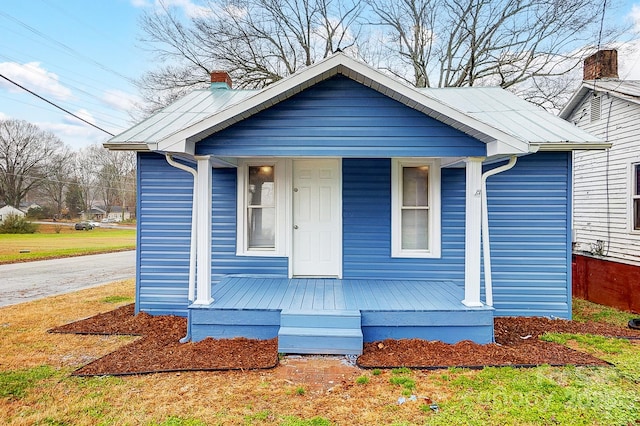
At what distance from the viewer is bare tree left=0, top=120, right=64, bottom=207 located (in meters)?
33.2

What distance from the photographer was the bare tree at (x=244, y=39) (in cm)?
1401

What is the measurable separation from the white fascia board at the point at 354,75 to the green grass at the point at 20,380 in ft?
8.81

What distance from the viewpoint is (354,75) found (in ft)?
13.7

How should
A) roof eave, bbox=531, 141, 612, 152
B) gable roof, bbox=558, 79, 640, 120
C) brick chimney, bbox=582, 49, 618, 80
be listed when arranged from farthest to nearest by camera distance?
brick chimney, bbox=582, 49, 618, 80
gable roof, bbox=558, 79, 640, 120
roof eave, bbox=531, 141, 612, 152

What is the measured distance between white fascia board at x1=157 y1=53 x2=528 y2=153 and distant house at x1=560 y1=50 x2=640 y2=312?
18.1ft

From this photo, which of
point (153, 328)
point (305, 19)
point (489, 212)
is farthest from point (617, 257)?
point (305, 19)

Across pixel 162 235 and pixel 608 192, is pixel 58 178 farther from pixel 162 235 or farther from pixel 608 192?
pixel 608 192

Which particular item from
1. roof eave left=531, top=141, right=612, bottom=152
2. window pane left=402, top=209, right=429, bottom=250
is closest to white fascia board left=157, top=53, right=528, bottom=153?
roof eave left=531, top=141, right=612, bottom=152

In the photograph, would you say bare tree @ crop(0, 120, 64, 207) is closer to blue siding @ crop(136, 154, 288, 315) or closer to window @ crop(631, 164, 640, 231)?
blue siding @ crop(136, 154, 288, 315)

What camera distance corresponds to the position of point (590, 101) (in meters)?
8.91

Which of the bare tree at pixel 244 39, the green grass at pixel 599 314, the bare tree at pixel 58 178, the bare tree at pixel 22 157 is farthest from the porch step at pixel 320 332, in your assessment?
the bare tree at pixel 58 178

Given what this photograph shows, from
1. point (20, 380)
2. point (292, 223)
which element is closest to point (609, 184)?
point (292, 223)

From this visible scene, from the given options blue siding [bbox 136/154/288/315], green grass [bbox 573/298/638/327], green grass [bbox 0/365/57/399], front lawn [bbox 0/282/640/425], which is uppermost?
blue siding [bbox 136/154/288/315]

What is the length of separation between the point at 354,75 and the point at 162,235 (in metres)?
3.99
